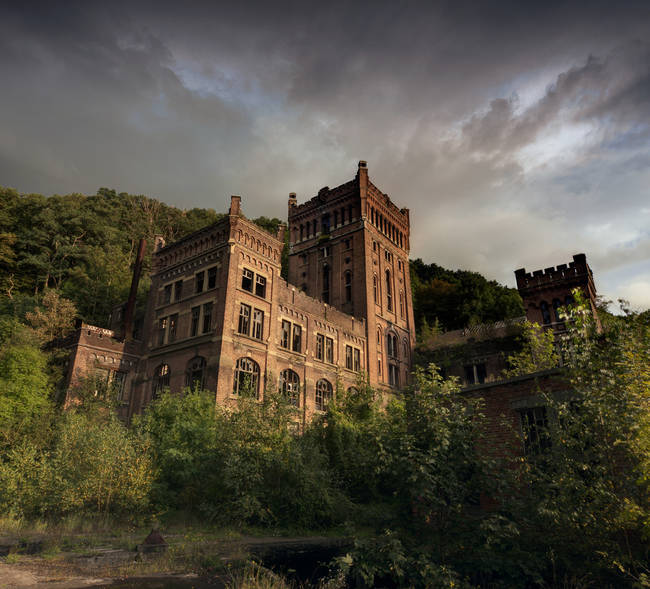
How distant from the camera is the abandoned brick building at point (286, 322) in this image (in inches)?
1116

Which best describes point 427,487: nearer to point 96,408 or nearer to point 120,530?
point 120,530

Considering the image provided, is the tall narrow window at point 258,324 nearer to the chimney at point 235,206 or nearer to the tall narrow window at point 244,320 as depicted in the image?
the tall narrow window at point 244,320

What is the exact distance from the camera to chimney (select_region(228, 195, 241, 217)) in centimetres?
3012

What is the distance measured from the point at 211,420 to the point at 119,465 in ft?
18.0

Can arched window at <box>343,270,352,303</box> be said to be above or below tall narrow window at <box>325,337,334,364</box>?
above

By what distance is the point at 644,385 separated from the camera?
351 inches

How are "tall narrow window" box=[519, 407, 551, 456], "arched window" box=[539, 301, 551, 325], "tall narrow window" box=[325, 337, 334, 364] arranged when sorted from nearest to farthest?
"tall narrow window" box=[519, 407, 551, 456], "tall narrow window" box=[325, 337, 334, 364], "arched window" box=[539, 301, 551, 325]

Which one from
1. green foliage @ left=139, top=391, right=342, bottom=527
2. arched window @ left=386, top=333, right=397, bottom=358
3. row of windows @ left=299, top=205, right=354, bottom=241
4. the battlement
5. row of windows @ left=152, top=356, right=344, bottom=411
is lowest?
green foliage @ left=139, top=391, right=342, bottom=527

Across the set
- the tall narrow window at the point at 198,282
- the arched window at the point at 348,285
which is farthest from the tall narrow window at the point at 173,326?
the arched window at the point at 348,285

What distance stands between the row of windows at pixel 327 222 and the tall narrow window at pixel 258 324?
18.9m

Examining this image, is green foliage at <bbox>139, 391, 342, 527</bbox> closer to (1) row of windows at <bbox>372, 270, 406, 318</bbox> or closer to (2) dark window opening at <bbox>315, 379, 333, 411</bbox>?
(2) dark window opening at <bbox>315, 379, 333, 411</bbox>

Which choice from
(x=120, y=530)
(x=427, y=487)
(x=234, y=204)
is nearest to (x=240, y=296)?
(x=234, y=204)

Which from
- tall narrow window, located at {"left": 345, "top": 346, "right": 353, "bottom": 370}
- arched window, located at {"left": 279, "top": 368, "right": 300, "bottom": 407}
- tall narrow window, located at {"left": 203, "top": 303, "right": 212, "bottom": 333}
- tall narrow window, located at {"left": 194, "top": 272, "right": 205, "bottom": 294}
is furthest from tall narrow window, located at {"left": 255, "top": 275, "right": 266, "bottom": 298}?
tall narrow window, located at {"left": 345, "top": 346, "right": 353, "bottom": 370}

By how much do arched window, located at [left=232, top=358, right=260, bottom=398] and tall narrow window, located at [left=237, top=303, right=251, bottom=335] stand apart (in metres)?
1.85
